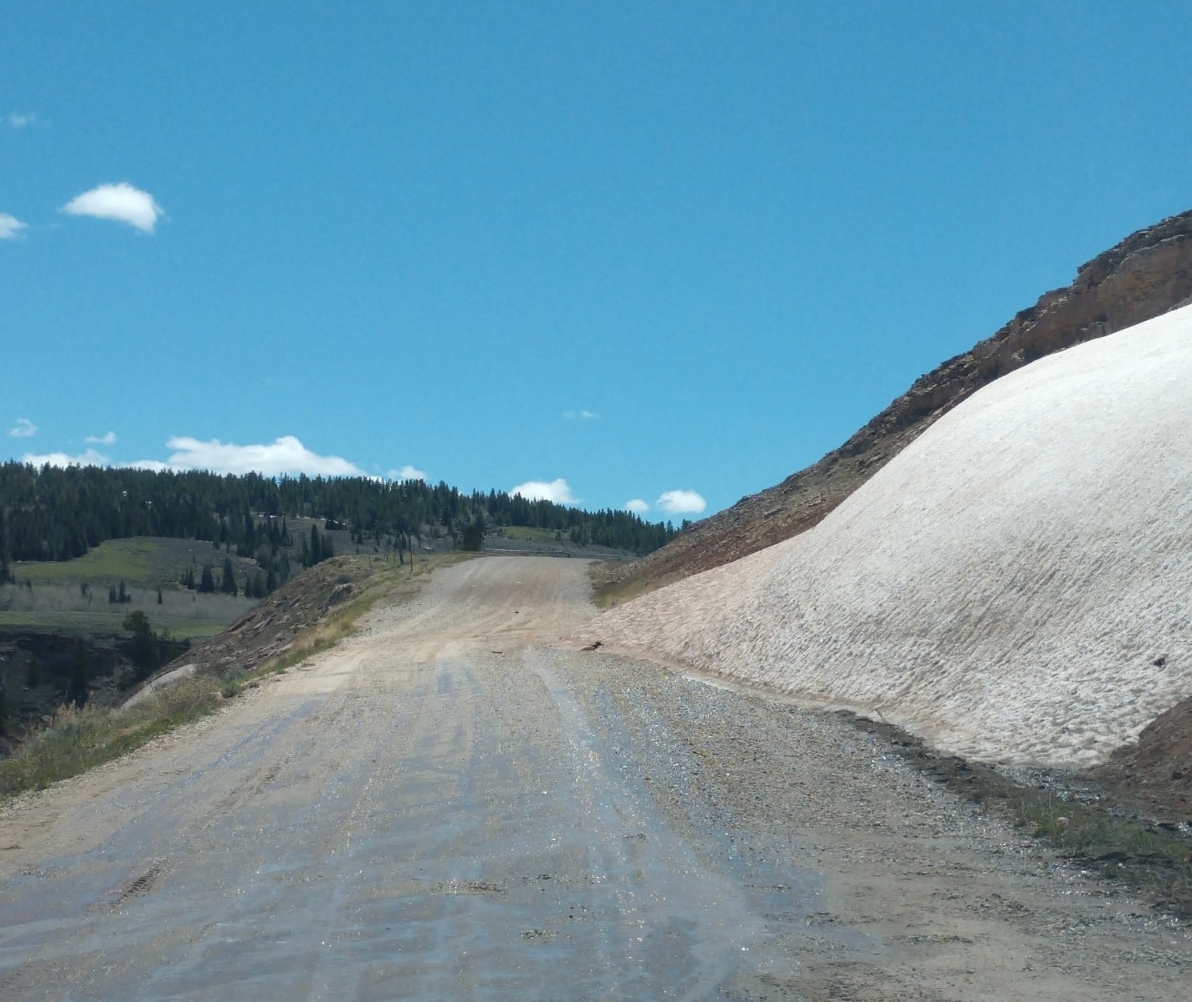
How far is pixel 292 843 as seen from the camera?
9586 mm

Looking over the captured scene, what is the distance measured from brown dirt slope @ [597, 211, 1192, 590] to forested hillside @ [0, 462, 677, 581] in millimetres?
83086

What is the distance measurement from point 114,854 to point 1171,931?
24.4 ft

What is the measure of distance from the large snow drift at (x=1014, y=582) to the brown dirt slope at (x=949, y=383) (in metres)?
7.50

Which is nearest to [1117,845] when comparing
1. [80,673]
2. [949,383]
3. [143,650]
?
[949,383]

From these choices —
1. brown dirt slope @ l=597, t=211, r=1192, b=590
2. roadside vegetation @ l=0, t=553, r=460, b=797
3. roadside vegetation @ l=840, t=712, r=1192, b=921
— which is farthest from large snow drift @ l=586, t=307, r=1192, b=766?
roadside vegetation @ l=0, t=553, r=460, b=797

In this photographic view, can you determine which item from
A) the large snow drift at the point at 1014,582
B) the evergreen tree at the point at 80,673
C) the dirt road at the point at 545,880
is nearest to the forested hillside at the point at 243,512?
the evergreen tree at the point at 80,673

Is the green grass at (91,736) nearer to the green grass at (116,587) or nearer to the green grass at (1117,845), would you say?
the green grass at (1117,845)

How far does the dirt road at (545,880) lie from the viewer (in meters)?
6.42

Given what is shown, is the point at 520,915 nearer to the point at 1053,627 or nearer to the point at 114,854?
the point at 114,854

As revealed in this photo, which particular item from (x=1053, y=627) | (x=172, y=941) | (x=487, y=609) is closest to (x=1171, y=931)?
(x=172, y=941)

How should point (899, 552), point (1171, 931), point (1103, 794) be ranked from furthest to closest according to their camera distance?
point (899, 552), point (1103, 794), point (1171, 931)

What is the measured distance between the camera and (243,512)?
16162 cm

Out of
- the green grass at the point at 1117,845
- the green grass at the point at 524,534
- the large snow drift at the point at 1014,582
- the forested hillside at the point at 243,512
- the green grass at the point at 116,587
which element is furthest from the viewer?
the green grass at the point at 524,534

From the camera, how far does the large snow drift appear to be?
13969 millimetres
